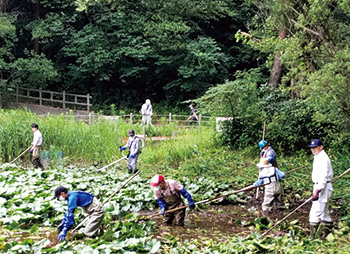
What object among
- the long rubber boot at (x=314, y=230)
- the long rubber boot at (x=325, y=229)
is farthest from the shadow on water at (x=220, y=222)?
the long rubber boot at (x=325, y=229)

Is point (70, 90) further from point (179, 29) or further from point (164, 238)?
point (164, 238)

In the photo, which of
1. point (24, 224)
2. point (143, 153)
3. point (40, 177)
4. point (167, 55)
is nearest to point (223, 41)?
point (167, 55)

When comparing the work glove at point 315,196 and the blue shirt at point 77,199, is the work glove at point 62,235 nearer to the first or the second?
the blue shirt at point 77,199

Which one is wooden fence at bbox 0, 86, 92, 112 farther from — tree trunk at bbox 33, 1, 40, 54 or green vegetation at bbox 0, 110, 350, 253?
green vegetation at bbox 0, 110, 350, 253

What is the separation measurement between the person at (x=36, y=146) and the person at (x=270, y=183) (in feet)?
21.9

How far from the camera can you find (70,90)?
28641 millimetres

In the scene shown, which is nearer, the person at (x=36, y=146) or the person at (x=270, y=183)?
the person at (x=270, y=183)

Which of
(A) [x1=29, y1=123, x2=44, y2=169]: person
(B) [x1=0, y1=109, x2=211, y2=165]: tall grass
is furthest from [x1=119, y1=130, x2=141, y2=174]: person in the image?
(A) [x1=29, y1=123, x2=44, y2=169]: person

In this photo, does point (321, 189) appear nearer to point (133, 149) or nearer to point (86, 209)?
point (86, 209)

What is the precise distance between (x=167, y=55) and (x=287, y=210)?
62.1 feet

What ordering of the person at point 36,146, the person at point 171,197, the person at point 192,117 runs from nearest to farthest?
the person at point 171,197 → the person at point 36,146 → the person at point 192,117

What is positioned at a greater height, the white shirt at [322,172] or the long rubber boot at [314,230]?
the white shirt at [322,172]

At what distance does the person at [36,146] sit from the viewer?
12945 mm

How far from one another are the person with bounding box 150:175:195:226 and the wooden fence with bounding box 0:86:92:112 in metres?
17.2
